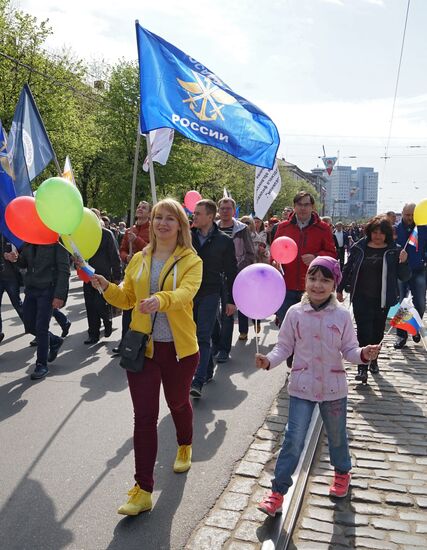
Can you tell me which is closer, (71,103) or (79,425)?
(79,425)

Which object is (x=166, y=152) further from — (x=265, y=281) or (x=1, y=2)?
(x=1, y=2)

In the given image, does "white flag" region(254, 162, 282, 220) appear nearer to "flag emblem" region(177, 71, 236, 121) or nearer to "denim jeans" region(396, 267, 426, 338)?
"denim jeans" region(396, 267, 426, 338)

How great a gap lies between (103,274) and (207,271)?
3.08 m

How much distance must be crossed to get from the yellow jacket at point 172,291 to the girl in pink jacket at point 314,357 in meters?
0.54

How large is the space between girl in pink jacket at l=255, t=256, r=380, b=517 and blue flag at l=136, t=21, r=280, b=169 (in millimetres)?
3067

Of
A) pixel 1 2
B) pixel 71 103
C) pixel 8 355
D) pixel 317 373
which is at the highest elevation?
pixel 1 2

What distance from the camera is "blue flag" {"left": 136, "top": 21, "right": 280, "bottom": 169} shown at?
5.90m

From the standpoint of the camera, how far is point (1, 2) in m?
24.2

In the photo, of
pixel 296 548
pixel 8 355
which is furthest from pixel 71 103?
pixel 296 548

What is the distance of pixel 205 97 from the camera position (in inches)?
245

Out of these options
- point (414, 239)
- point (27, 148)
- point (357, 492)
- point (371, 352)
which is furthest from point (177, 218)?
point (414, 239)

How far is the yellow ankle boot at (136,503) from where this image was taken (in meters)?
3.29

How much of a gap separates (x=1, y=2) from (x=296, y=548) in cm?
2740

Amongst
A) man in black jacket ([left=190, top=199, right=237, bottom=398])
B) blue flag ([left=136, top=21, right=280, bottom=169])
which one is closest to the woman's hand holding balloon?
man in black jacket ([left=190, top=199, right=237, bottom=398])
